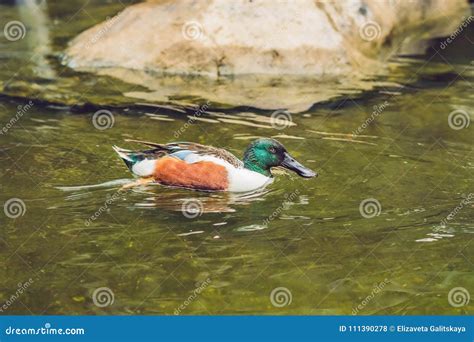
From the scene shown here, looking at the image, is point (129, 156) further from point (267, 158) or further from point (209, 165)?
point (267, 158)

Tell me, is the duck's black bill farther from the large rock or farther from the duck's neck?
the large rock

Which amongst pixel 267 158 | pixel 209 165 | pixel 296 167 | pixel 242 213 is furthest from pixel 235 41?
pixel 242 213

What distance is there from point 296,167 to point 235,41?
4622 mm

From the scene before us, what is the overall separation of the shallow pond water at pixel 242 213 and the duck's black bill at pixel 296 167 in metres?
0.14

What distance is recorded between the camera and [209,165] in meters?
10.0

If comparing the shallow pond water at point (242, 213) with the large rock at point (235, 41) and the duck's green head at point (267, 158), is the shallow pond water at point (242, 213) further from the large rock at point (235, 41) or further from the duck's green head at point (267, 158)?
the large rock at point (235, 41)

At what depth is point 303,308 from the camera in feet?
25.5

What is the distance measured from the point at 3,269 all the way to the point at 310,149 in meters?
4.25

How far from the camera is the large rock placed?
46.9 ft

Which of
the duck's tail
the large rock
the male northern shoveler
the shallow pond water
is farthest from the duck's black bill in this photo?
the large rock

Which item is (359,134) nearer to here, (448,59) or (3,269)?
(448,59)

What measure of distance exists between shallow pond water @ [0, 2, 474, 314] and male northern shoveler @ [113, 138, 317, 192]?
0.15 metres

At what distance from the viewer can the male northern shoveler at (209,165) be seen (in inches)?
395

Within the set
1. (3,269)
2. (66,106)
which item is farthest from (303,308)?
(66,106)
